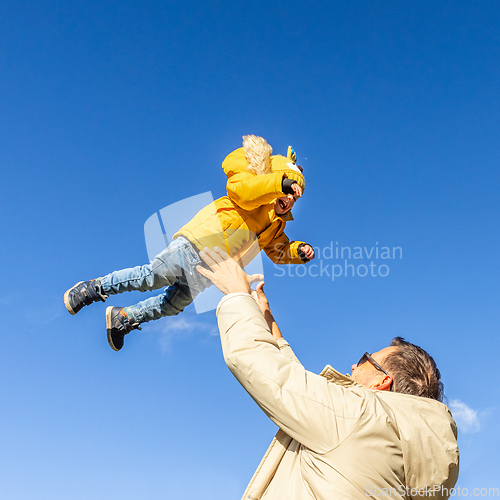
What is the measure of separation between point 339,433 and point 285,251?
4071 mm

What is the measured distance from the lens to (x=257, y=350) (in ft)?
7.79

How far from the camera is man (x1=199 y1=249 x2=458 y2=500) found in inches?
87.5

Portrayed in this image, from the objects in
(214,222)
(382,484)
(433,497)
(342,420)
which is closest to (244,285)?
(342,420)

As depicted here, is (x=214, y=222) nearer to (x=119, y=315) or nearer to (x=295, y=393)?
(x=119, y=315)

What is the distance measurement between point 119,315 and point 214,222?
1.79m

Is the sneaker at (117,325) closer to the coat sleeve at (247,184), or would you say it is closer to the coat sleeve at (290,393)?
the coat sleeve at (247,184)

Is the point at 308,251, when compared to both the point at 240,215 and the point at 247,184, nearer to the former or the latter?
the point at 240,215

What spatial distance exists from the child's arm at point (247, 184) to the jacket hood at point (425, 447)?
2.84 m

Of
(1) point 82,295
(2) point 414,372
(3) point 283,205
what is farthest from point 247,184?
(2) point 414,372

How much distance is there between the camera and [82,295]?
5395 millimetres

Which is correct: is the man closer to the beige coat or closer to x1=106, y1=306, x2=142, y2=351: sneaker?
the beige coat

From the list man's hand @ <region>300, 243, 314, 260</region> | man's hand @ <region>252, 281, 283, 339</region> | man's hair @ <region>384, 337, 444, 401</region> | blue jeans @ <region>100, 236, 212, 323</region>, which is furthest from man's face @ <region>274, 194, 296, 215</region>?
man's hair @ <region>384, 337, 444, 401</region>

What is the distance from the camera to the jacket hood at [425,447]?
7.56 feet

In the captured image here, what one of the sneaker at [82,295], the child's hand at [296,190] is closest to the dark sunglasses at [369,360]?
the child's hand at [296,190]
